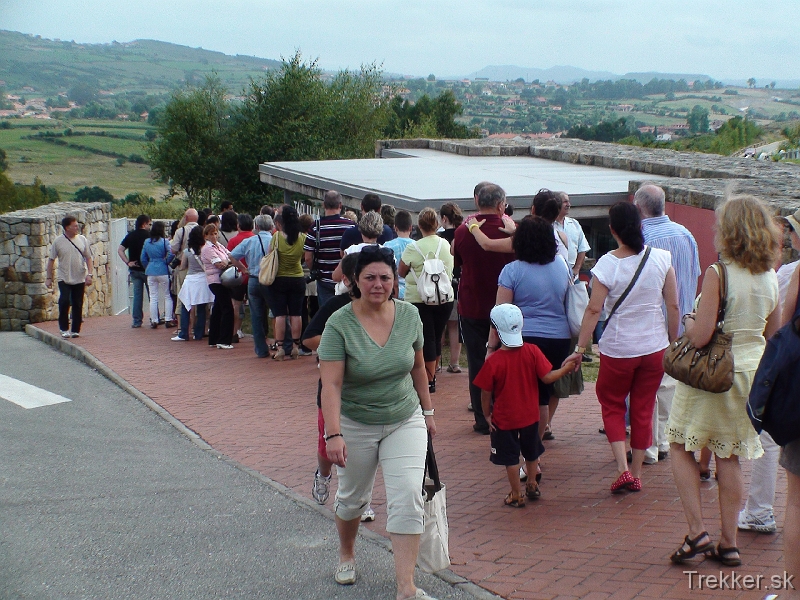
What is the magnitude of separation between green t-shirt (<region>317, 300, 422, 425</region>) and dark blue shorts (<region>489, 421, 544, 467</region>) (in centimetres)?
119

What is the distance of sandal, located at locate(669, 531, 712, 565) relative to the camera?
463 cm

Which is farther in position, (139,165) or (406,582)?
(139,165)

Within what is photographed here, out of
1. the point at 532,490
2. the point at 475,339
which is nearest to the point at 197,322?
the point at 475,339

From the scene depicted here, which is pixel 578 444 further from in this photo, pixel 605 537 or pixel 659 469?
pixel 605 537

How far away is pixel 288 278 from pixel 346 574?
6.32 m

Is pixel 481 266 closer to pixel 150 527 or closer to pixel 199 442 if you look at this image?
pixel 199 442

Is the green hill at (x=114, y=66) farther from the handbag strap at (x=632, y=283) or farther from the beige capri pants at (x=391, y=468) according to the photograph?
the beige capri pants at (x=391, y=468)

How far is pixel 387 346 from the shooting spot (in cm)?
439

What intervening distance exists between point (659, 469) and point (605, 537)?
1336 mm

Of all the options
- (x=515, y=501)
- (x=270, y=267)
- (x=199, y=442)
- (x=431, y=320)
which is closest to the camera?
(x=515, y=501)

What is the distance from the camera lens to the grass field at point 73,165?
6581 centimetres

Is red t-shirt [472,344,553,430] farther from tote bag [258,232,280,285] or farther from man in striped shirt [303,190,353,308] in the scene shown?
tote bag [258,232,280,285]

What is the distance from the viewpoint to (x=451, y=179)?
1530 cm

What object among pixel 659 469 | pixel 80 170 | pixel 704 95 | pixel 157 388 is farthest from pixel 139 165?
pixel 704 95
